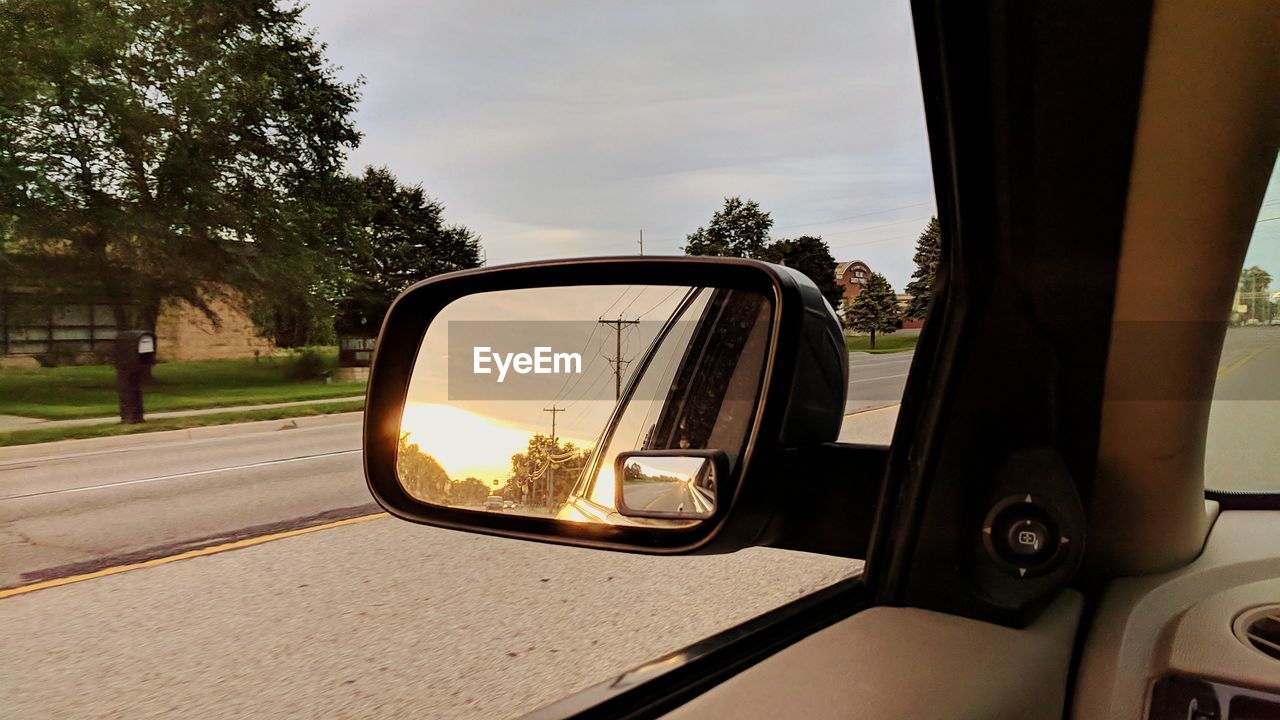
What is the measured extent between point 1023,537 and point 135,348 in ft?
60.3

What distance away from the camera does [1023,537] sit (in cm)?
141

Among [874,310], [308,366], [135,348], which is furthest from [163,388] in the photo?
[874,310]

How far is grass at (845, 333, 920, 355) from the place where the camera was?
1.60 meters

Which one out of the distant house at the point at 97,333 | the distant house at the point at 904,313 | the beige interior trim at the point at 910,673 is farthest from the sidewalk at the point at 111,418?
the beige interior trim at the point at 910,673

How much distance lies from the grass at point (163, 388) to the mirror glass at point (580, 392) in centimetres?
1521

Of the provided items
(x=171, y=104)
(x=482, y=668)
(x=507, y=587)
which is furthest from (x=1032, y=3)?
(x=171, y=104)

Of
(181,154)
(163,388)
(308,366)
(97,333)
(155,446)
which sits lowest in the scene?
(155,446)

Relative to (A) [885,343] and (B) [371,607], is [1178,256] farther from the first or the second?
(B) [371,607]

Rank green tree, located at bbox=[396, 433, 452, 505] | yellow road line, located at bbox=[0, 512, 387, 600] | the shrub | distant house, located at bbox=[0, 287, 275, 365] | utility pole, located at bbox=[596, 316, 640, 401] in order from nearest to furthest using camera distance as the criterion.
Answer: utility pole, located at bbox=[596, 316, 640, 401]
green tree, located at bbox=[396, 433, 452, 505]
yellow road line, located at bbox=[0, 512, 387, 600]
the shrub
distant house, located at bbox=[0, 287, 275, 365]

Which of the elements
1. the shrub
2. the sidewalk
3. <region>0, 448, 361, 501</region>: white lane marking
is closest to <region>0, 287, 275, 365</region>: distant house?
the shrub

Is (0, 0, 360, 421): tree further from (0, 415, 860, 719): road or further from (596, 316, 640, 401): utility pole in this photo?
(596, 316, 640, 401): utility pole

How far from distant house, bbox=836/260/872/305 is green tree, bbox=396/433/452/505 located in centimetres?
97

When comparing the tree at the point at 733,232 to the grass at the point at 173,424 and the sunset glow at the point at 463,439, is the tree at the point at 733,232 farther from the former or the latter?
the grass at the point at 173,424

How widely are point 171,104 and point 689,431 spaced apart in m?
21.3
